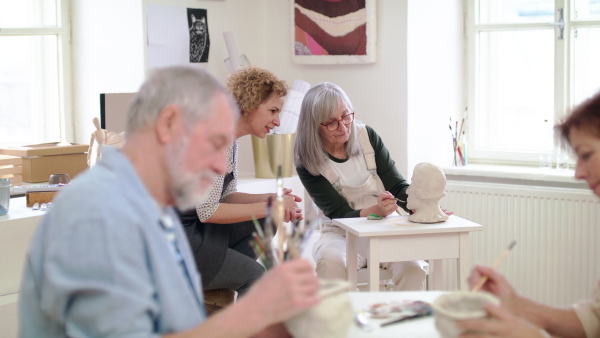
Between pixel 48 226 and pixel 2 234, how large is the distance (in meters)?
1.80

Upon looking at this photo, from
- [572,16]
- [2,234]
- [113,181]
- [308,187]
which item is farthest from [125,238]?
[572,16]

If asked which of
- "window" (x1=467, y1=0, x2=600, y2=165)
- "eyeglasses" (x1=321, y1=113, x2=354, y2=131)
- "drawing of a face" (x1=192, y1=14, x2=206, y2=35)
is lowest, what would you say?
"eyeglasses" (x1=321, y1=113, x2=354, y2=131)

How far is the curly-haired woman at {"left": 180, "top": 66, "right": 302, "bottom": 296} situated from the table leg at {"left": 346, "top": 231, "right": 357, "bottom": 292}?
288 mm

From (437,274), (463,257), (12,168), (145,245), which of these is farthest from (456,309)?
Answer: (12,168)

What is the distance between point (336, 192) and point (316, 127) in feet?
1.10

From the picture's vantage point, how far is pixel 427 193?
9.98 ft

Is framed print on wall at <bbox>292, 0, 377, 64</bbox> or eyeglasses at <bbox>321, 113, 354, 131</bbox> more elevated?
framed print on wall at <bbox>292, 0, 377, 64</bbox>

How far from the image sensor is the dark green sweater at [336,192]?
3492mm

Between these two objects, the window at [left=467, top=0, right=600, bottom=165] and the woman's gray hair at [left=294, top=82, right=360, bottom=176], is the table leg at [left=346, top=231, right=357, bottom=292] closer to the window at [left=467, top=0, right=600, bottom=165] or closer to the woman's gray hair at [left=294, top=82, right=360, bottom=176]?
the woman's gray hair at [left=294, top=82, right=360, bottom=176]

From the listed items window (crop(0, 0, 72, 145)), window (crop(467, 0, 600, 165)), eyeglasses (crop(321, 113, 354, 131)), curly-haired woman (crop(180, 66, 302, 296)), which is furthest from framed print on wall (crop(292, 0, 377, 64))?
window (crop(0, 0, 72, 145))

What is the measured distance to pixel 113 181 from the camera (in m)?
1.28

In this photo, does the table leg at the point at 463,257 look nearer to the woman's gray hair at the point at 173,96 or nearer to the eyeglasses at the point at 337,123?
the eyeglasses at the point at 337,123

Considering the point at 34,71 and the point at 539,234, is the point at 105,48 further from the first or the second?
the point at 539,234

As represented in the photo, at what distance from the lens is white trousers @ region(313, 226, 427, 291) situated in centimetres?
335
